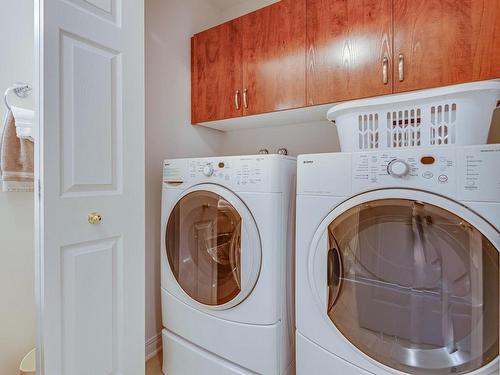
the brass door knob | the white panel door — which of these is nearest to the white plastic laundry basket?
the white panel door

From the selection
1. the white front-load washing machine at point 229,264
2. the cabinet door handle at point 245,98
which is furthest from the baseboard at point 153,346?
the cabinet door handle at point 245,98

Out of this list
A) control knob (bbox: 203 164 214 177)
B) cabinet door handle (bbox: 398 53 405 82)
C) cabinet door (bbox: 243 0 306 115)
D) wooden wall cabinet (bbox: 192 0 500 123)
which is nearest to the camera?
wooden wall cabinet (bbox: 192 0 500 123)

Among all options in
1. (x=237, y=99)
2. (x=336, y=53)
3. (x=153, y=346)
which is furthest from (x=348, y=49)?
(x=153, y=346)

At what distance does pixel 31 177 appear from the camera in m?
1.16

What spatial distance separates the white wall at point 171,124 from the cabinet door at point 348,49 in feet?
1.46

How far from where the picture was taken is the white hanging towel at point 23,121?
1097 mm

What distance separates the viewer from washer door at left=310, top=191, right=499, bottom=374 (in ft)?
2.65

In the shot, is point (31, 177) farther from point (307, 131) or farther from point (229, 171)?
point (307, 131)

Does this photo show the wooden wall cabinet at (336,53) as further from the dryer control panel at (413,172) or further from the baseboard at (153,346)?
the baseboard at (153,346)

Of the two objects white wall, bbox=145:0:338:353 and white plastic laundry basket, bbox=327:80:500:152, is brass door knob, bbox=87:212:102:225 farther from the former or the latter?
white plastic laundry basket, bbox=327:80:500:152

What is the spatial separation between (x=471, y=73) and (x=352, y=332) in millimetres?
1115

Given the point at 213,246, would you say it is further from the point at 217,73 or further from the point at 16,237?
the point at 217,73

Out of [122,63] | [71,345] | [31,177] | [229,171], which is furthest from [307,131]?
[71,345]

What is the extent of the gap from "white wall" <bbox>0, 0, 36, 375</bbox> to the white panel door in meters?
0.44
